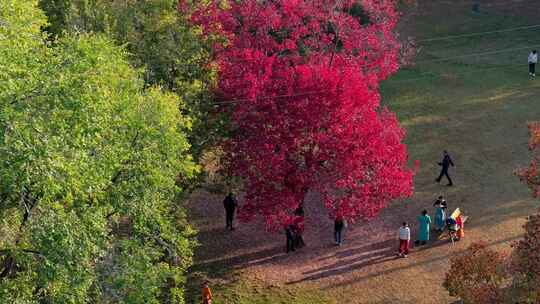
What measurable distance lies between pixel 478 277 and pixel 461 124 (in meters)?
16.6

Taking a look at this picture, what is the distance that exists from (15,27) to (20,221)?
181 inches

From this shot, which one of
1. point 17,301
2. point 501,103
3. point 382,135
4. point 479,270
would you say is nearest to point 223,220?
point 382,135

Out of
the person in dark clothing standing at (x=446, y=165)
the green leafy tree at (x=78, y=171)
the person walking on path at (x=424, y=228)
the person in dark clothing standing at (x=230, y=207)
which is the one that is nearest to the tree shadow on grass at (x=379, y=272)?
the person walking on path at (x=424, y=228)

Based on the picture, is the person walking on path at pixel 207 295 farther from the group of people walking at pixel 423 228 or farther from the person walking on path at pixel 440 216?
the person walking on path at pixel 440 216

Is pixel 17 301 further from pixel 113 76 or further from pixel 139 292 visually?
pixel 113 76

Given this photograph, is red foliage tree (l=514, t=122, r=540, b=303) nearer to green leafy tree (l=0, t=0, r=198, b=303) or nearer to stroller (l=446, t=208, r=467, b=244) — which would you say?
stroller (l=446, t=208, r=467, b=244)

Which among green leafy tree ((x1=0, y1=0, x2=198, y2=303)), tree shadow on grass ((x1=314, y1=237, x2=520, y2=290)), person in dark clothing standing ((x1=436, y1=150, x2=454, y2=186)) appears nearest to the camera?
green leafy tree ((x1=0, y1=0, x2=198, y2=303))

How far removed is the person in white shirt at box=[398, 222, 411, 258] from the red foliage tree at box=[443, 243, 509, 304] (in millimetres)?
4255

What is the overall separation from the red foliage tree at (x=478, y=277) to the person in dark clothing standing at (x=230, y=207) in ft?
29.3

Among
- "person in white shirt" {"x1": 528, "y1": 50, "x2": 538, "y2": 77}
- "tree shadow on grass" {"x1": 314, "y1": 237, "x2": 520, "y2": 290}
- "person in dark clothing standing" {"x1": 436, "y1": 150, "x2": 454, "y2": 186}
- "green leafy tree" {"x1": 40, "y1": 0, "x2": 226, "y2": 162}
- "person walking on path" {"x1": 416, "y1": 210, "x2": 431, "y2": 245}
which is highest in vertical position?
"person in white shirt" {"x1": 528, "y1": 50, "x2": 538, "y2": 77}

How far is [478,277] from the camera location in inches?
629

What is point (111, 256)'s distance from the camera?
1478 centimetres

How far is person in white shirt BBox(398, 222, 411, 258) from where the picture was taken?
21.4m

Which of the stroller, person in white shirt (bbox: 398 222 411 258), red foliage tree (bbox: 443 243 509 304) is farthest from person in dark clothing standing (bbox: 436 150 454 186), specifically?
red foliage tree (bbox: 443 243 509 304)
